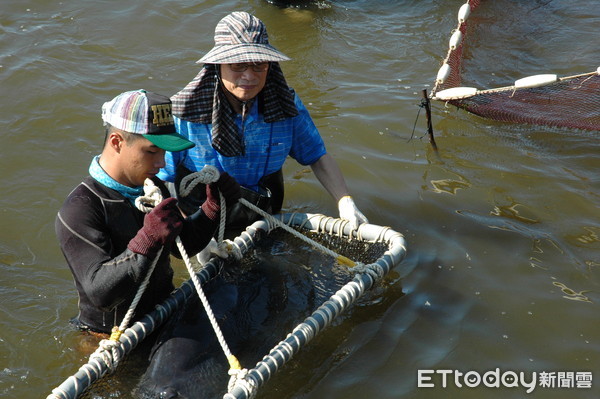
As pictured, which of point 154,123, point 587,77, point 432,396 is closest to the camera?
point 154,123

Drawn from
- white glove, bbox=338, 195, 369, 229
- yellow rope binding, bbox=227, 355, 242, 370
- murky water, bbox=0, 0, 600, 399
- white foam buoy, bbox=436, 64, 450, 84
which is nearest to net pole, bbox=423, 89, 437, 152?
murky water, bbox=0, 0, 600, 399

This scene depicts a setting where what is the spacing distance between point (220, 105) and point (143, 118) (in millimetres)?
875

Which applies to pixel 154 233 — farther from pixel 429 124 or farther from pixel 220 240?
pixel 429 124

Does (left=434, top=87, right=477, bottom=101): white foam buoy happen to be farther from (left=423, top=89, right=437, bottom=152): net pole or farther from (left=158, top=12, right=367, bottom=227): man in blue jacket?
(left=158, top=12, right=367, bottom=227): man in blue jacket

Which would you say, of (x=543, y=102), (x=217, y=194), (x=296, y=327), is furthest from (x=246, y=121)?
(x=543, y=102)

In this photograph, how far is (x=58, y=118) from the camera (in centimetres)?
601

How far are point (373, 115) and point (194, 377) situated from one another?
3854 mm

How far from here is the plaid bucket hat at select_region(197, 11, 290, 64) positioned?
344cm

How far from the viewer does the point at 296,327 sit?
328 centimetres

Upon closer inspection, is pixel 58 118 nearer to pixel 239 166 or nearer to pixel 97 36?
pixel 97 36

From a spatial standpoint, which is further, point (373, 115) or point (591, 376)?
point (373, 115)

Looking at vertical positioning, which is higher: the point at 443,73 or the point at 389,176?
the point at 443,73

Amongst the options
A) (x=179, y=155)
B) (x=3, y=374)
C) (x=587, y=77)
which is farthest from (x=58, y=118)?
(x=587, y=77)

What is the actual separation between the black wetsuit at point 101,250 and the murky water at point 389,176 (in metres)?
0.72
